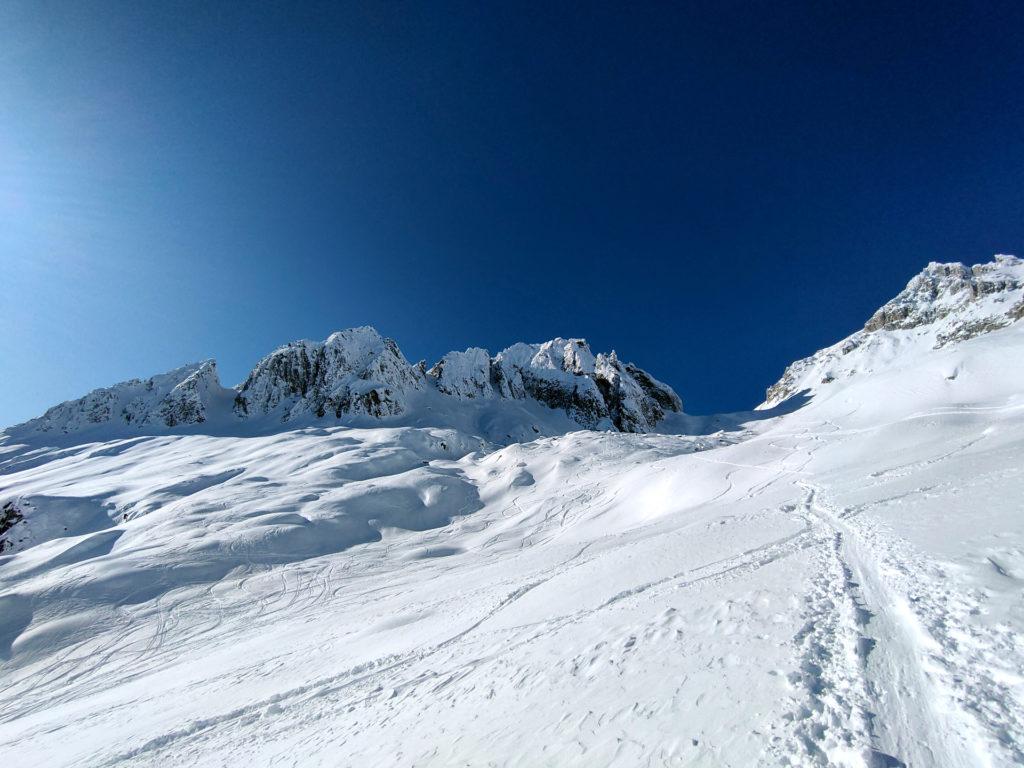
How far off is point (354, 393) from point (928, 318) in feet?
559

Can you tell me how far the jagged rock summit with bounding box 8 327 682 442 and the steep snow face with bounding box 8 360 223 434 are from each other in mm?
199

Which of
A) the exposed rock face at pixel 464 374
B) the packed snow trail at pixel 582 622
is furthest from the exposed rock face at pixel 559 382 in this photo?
the packed snow trail at pixel 582 622

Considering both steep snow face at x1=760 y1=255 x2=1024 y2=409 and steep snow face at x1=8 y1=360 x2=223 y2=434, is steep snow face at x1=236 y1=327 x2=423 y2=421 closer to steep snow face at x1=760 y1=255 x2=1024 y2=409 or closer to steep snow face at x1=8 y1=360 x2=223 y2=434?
steep snow face at x1=8 y1=360 x2=223 y2=434

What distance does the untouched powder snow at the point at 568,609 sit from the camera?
16.3ft

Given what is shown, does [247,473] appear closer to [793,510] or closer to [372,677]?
[372,677]

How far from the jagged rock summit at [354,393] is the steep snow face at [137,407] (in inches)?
7.8

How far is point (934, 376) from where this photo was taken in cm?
3744

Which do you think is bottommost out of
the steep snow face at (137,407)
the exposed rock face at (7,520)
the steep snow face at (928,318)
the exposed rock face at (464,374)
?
the exposed rock face at (7,520)

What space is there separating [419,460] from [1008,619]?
168 ft

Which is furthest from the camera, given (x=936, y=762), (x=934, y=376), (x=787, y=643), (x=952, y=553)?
(x=934, y=376)

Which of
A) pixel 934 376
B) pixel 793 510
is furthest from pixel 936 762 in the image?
pixel 934 376

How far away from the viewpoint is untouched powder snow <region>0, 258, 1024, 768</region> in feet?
16.3

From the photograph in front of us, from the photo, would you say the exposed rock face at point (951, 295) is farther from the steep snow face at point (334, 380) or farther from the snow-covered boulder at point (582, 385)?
the steep snow face at point (334, 380)

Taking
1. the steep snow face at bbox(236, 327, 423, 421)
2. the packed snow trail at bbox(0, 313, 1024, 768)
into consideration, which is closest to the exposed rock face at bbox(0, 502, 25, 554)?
the packed snow trail at bbox(0, 313, 1024, 768)
